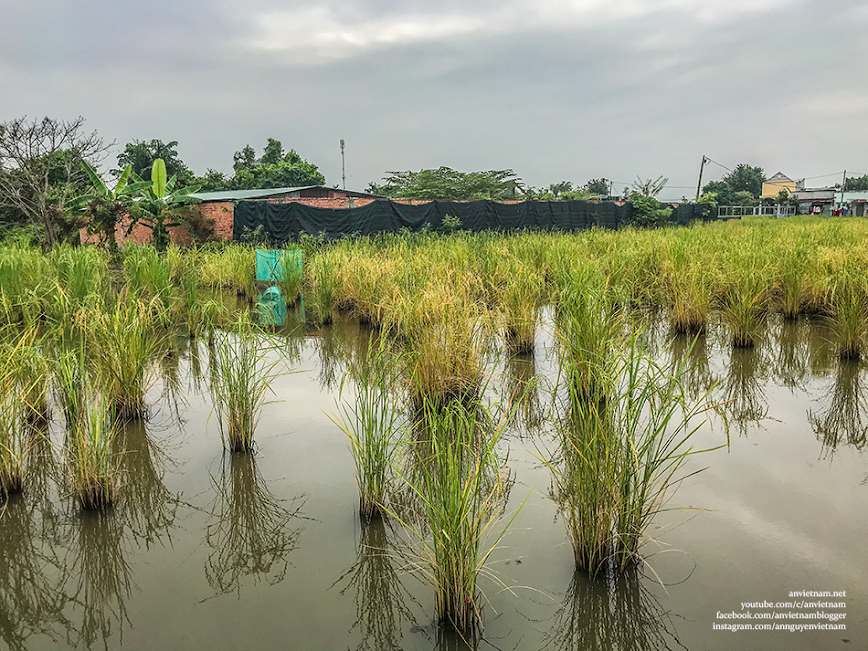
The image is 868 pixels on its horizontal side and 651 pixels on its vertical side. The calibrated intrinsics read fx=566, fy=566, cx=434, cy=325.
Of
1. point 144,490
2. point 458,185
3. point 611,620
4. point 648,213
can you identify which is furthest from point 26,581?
point 458,185

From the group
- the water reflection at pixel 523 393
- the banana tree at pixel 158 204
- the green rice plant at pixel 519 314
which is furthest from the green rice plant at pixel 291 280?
the banana tree at pixel 158 204

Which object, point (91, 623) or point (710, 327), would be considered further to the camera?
point (710, 327)

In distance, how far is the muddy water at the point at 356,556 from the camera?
71.5 inches

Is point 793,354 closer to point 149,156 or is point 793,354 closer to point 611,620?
point 611,620

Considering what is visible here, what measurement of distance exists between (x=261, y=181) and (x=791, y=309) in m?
29.2

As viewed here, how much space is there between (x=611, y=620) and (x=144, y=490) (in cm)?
219

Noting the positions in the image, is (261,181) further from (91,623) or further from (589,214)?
(91,623)

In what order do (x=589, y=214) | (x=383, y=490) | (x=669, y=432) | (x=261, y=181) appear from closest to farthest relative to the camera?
1. (x=383, y=490)
2. (x=669, y=432)
3. (x=589, y=214)
4. (x=261, y=181)

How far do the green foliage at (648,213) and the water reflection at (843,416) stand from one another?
58.0 ft

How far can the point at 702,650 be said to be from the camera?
5.63 ft

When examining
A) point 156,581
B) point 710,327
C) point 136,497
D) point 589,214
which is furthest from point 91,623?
point 589,214

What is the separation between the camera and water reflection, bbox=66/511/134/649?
1.84 metres

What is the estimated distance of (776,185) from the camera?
68375mm

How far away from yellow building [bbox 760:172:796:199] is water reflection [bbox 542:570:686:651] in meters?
70.3
